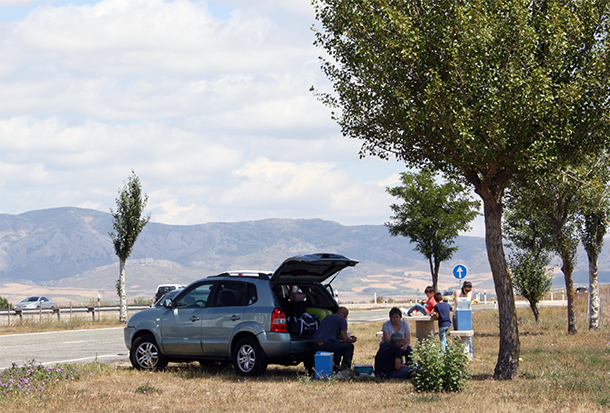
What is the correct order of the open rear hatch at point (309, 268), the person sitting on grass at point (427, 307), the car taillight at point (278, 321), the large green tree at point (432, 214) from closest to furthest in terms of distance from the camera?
the car taillight at point (278, 321)
the open rear hatch at point (309, 268)
the person sitting on grass at point (427, 307)
the large green tree at point (432, 214)

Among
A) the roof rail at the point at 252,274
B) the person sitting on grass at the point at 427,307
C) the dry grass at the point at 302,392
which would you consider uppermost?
the roof rail at the point at 252,274

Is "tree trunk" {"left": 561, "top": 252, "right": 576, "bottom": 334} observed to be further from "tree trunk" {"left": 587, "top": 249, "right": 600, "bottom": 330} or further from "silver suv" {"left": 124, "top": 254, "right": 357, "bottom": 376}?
"silver suv" {"left": 124, "top": 254, "right": 357, "bottom": 376}

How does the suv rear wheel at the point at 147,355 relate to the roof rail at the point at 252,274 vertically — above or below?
below

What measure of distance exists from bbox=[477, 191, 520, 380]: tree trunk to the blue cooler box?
2831 mm

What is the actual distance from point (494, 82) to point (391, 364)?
5201 mm

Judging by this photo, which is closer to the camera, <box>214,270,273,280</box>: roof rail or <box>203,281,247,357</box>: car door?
<box>203,281,247,357</box>: car door

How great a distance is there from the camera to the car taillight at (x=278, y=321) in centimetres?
1355

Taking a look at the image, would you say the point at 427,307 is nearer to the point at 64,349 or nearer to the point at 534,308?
the point at 64,349

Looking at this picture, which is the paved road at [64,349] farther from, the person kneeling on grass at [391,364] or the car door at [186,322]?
the person kneeling on grass at [391,364]

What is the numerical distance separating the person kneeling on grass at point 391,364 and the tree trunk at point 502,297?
160 centimetres

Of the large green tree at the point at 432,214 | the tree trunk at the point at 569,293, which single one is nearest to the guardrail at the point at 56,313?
the large green tree at the point at 432,214

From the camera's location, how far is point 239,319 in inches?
549

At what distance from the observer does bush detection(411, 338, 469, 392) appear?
11.6 m

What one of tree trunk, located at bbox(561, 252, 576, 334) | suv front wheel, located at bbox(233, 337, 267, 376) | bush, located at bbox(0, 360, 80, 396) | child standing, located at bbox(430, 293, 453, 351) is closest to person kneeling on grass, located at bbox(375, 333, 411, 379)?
suv front wheel, located at bbox(233, 337, 267, 376)
